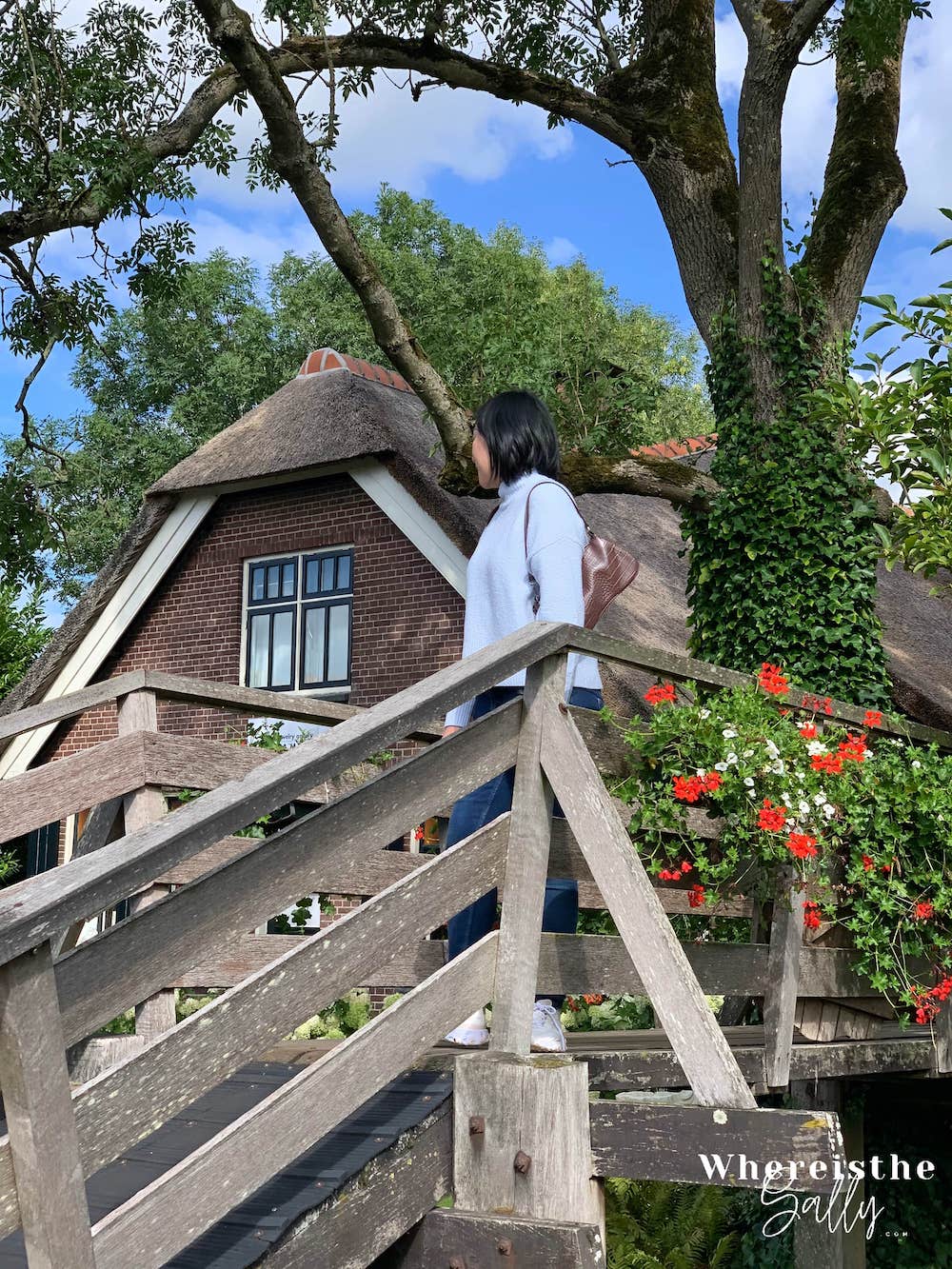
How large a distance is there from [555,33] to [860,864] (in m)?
9.09

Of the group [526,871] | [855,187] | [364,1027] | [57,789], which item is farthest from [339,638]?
[364,1027]

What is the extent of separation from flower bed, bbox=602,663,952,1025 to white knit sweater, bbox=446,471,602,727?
1.05ft

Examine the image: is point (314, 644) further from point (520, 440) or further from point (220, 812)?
point (220, 812)

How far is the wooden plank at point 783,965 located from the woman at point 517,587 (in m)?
0.89

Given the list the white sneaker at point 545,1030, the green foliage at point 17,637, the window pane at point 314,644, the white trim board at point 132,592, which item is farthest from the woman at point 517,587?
the green foliage at point 17,637

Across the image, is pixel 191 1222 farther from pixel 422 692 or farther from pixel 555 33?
pixel 555 33

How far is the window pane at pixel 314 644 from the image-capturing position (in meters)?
14.8

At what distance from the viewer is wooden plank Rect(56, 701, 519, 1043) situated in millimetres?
2029

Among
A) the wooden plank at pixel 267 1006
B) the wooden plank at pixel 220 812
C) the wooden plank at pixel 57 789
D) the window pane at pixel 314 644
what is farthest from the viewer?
the window pane at pixel 314 644

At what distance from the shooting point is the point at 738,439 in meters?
8.95

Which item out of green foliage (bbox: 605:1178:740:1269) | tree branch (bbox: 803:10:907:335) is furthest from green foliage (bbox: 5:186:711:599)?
green foliage (bbox: 605:1178:740:1269)

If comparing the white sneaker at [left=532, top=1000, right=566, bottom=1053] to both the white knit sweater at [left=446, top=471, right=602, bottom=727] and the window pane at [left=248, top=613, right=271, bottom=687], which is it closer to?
the white knit sweater at [left=446, top=471, right=602, bottom=727]

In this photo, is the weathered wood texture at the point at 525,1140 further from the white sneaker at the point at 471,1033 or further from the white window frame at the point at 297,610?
the white window frame at the point at 297,610

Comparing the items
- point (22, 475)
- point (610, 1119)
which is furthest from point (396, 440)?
point (610, 1119)
